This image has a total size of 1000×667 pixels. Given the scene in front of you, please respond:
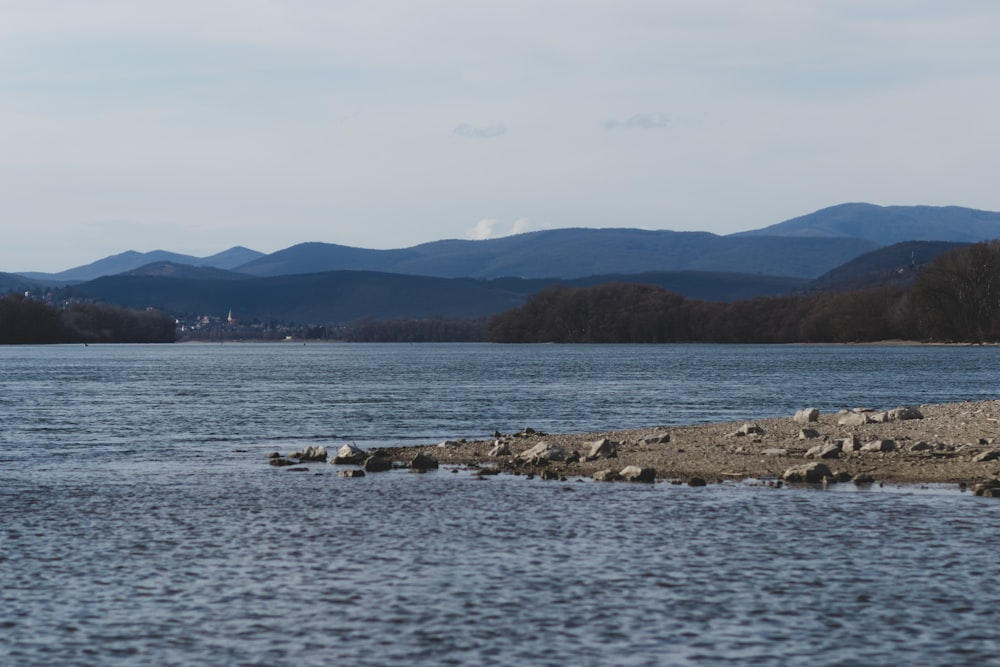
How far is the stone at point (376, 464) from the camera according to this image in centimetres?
4172

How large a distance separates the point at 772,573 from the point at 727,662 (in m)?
6.28

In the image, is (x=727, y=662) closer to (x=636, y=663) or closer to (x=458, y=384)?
(x=636, y=663)

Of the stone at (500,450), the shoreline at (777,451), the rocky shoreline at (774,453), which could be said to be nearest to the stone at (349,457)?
the rocky shoreline at (774,453)

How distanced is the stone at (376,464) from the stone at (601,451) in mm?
6818

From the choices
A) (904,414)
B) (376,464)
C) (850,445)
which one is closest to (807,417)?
(904,414)

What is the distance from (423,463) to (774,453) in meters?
11.7

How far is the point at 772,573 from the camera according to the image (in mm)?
23578

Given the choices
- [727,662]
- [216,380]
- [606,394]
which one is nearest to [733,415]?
[606,394]

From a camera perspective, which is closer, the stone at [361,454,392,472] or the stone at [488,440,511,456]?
the stone at [361,454,392,472]

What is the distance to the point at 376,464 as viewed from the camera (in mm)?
41969

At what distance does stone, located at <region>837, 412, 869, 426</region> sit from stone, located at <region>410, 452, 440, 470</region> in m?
17.2

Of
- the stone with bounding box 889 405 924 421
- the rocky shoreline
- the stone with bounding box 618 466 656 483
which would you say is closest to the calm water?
the stone with bounding box 618 466 656 483

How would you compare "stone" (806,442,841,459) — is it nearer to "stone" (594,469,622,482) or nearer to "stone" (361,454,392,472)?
"stone" (594,469,622,482)

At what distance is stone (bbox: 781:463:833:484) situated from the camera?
117 ft
